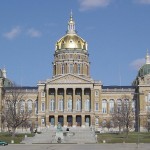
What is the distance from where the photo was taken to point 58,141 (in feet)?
308

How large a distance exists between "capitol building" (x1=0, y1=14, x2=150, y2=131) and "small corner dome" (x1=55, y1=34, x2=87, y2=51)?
37.0 inches

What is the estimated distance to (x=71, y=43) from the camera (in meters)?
152

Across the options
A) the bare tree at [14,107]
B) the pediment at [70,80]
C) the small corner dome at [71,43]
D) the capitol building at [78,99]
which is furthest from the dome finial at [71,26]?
the bare tree at [14,107]

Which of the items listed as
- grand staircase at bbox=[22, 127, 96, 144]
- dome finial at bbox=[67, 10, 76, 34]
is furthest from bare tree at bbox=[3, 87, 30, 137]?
dome finial at bbox=[67, 10, 76, 34]

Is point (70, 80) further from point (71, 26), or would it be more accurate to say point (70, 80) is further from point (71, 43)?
point (71, 26)

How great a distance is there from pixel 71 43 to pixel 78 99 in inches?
783

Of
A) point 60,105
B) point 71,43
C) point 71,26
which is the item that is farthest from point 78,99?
point 71,26

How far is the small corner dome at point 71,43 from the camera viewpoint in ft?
498

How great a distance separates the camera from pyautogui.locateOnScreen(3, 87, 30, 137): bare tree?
385ft

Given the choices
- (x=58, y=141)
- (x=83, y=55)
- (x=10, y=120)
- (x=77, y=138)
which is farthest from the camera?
(x=83, y=55)

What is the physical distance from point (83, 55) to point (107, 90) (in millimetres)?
14357

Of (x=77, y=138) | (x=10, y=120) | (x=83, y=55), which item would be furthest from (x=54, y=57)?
(x=77, y=138)

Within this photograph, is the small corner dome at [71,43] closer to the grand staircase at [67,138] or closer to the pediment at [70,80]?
the pediment at [70,80]

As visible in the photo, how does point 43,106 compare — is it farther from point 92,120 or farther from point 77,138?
point 77,138
